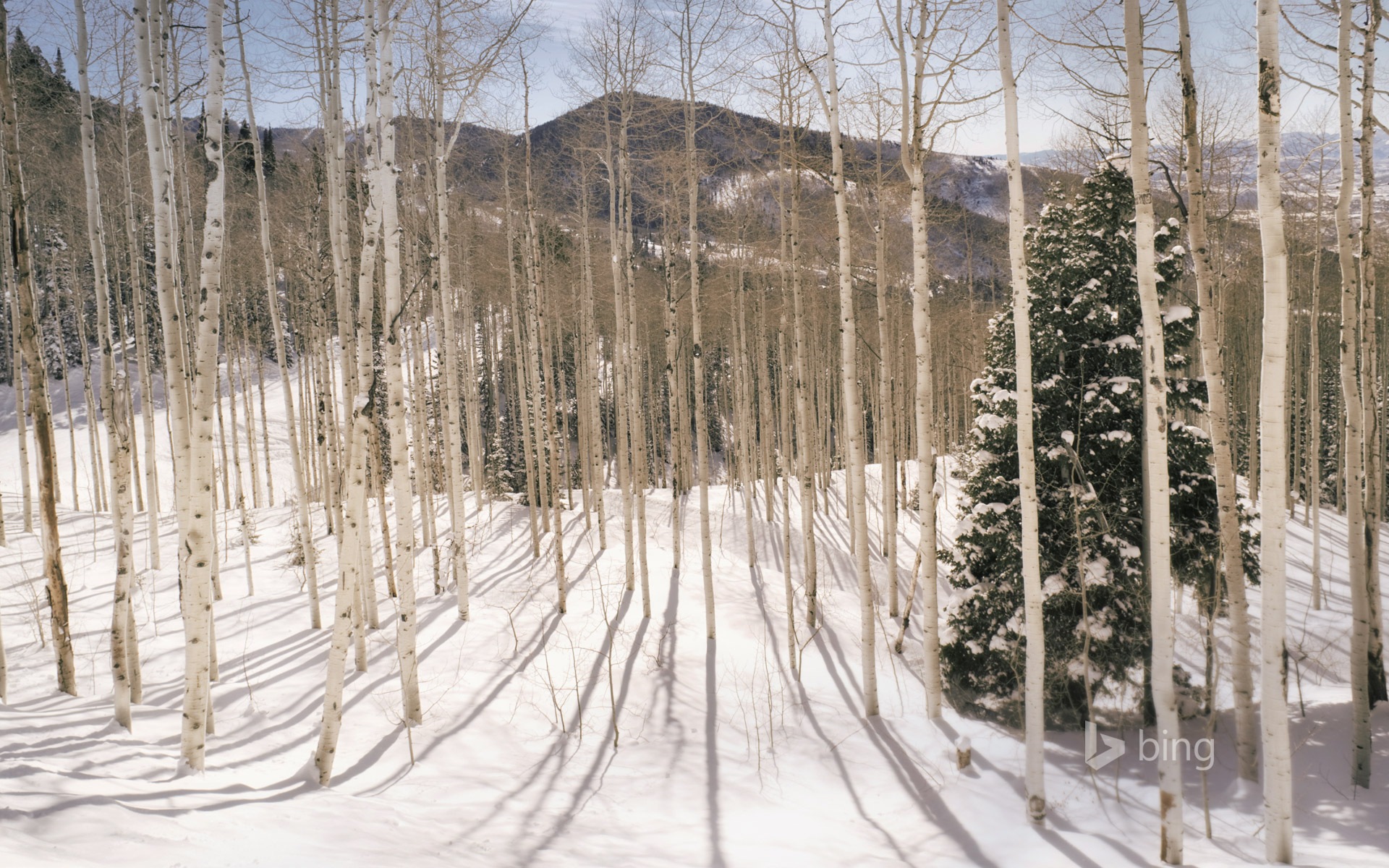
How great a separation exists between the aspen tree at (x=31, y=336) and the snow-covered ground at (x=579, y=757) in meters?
1.33

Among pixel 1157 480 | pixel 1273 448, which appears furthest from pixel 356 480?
pixel 1273 448

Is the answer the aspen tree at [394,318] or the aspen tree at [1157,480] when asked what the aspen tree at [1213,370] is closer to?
the aspen tree at [1157,480]

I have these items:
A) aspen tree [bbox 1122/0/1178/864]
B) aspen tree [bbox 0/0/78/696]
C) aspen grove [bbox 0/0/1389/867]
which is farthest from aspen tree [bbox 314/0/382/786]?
aspen tree [bbox 1122/0/1178/864]

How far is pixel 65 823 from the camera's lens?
3566 millimetres

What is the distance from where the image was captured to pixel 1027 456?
239 inches

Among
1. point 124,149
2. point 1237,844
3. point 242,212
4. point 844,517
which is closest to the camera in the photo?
point 1237,844

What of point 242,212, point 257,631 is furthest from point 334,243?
point 242,212

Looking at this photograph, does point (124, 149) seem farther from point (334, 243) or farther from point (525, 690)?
point (525, 690)

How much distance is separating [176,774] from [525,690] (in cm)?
402

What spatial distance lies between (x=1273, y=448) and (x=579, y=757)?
272 inches

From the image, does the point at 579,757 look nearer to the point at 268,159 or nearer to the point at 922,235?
the point at 922,235

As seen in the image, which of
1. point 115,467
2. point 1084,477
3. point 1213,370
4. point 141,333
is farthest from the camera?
point 141,333

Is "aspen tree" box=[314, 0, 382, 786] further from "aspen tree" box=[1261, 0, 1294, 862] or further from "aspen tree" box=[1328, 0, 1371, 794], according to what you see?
"aspen tree" box=[1328, 0, 1371, 794]

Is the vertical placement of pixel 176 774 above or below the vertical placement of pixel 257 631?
above
